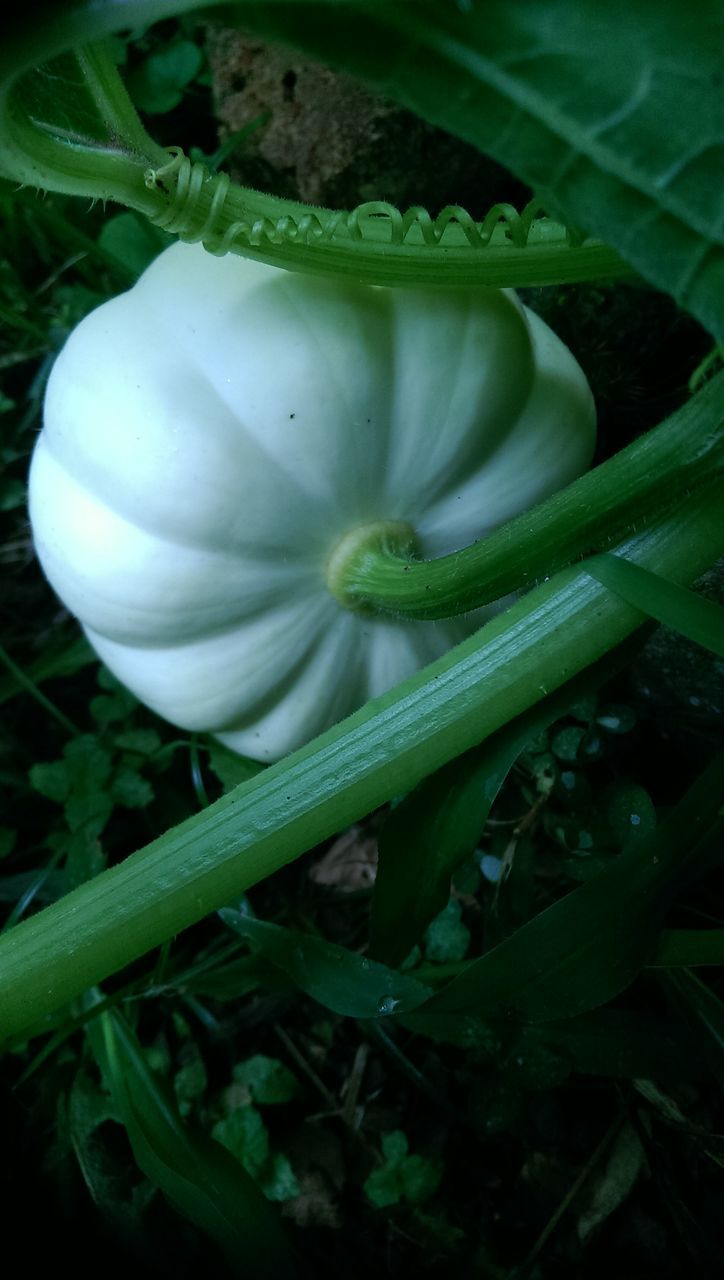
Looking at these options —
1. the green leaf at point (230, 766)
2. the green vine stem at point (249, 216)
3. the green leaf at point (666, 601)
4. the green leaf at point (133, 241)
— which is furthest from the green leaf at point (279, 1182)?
the green leaf at point (133, 241)

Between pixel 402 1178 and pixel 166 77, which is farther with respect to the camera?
pixel 166 77

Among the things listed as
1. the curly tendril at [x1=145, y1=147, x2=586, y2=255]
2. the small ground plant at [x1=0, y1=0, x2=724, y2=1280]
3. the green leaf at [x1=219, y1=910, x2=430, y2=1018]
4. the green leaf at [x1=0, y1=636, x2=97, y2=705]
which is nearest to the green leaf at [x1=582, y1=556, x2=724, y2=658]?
the small ground plant at [x1=0, y1=0, x2=724, y2=1280]

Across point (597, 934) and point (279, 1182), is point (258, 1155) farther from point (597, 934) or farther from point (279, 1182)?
point (597, 934)

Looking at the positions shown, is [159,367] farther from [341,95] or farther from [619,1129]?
[619,1129]

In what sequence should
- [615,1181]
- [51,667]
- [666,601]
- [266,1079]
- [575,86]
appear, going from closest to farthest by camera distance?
1. [575,86]
2. [666,601]
3. [615,1181]
4. [266,1079]
5. [51,667]

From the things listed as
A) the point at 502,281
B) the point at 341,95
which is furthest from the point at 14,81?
the point at 341,95

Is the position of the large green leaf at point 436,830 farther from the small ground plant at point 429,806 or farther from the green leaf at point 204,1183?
the green leaf at point 204,1183

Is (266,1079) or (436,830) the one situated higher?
(436,830)

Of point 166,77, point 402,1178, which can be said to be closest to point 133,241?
point 166,77
